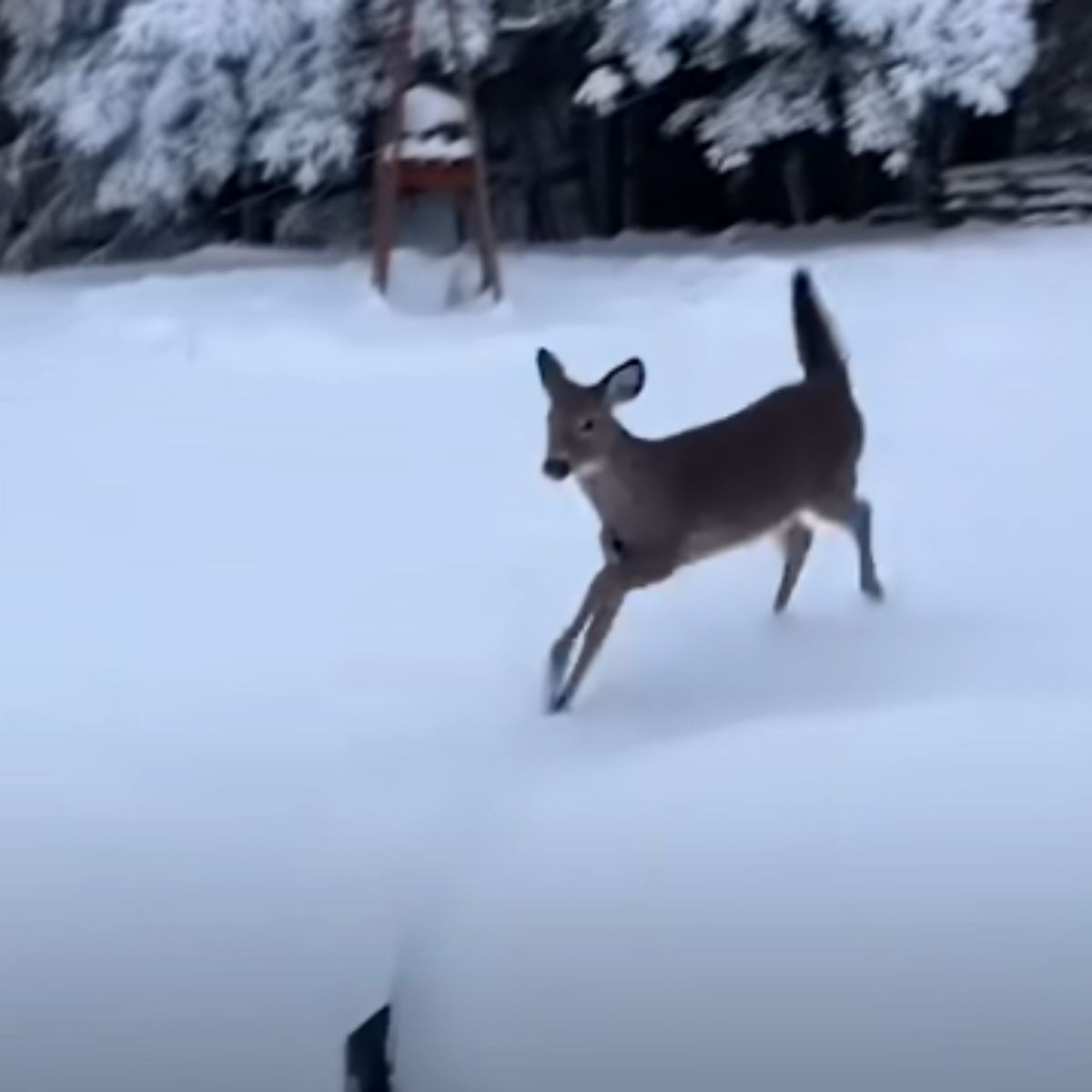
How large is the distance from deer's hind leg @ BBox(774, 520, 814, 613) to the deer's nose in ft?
2.56

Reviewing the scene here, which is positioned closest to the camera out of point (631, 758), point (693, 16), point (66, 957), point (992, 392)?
point (66, 957)

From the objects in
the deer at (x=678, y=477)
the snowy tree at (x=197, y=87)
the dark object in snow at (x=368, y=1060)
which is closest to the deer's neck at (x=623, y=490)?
the deer at (x=678, y=477)

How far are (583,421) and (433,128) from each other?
505 centimetres

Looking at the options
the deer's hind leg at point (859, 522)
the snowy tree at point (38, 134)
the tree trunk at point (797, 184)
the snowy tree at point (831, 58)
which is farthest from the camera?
the tree trunk at point (797, 184)

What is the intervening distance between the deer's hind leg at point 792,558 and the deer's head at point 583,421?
2.28 ft

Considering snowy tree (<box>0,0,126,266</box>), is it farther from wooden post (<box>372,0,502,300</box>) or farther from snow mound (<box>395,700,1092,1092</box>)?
snow mound (<box>395,700,1092,1092</box>)

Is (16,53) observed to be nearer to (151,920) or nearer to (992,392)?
(992,392)

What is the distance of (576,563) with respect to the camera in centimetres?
627

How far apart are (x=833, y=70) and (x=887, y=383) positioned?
10.6 ft

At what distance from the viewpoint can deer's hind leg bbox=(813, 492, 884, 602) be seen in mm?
5574

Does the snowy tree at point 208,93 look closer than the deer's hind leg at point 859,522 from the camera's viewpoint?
No

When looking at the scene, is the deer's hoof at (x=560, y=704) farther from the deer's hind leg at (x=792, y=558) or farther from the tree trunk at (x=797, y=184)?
the tree trunk at (x=797, y=184)

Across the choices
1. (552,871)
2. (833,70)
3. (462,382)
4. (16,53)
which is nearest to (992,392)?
(462,382)

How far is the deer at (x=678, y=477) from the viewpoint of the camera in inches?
200
